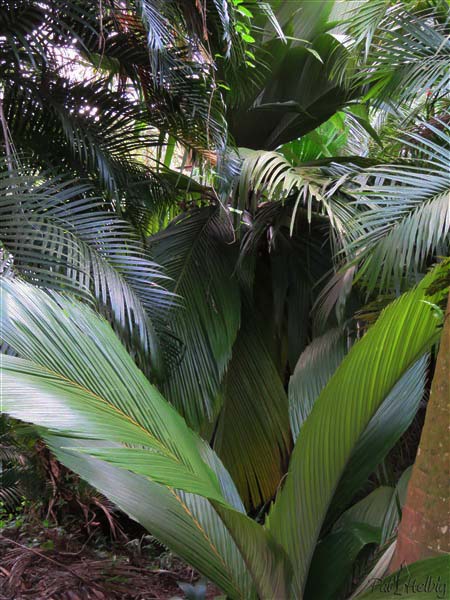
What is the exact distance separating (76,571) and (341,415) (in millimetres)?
1219

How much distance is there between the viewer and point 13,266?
1.35 meters

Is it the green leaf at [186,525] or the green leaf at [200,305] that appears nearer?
the green leaf at [186,525]

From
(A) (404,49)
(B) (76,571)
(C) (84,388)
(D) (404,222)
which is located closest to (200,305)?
(D) (404,222)

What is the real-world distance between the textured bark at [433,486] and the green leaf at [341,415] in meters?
0.11

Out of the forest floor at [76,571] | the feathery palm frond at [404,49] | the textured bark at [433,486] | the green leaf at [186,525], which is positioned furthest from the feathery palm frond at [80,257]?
the feathery palm frond at [404,49]

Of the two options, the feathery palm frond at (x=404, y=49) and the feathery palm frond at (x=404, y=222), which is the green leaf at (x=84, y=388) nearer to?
the feathery palm frond at (x=404, y=222)

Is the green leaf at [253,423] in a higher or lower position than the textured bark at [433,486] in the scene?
lower

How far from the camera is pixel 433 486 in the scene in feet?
2.93

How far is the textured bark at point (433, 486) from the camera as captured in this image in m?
0.88

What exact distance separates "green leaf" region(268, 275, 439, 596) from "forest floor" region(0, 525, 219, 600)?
0.79 m

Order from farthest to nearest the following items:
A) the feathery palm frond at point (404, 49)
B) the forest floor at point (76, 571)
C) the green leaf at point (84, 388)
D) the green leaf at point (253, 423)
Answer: the green leaf at point (253, 423) < the feathery palm frond at point (404, 49) < the forest floor at point (76, 571) < the green leaf at point (84, 388)

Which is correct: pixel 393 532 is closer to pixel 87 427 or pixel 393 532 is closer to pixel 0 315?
pixel 87 427

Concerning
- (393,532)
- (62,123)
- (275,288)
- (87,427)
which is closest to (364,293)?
(275,288)

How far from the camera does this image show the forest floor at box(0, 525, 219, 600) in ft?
5.33
